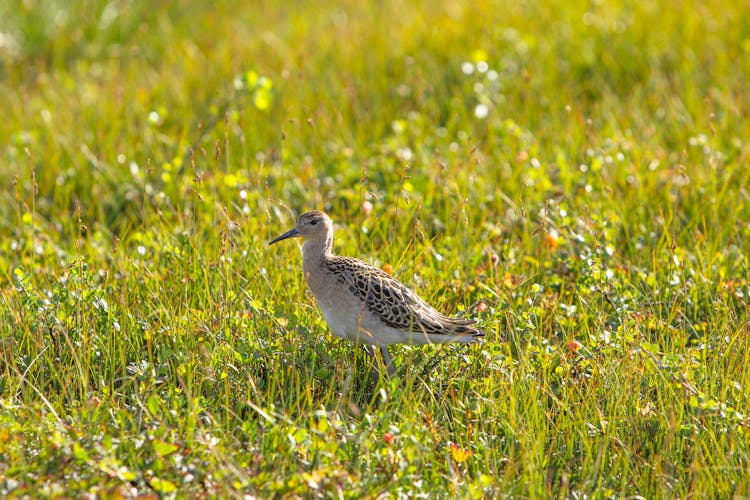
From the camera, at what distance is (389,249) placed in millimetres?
6305

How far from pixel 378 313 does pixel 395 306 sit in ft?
0.34

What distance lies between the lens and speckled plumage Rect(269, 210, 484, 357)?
17.1 feet

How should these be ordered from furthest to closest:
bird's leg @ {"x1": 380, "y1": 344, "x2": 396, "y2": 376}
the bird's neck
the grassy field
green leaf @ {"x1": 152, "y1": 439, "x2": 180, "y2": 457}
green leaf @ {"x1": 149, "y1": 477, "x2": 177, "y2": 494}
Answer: the bird's neck, bird's leg @ {"x1": 380, "y1": 344, "x2": 396, "y2": 376}, the grassy field, green leaf @ {"x1": 152, "y1": 439, "x2": 180, "y2": 457}, green leaf @ {"x1": 149, "y1": 477, "x2": 177, "y2": 494}

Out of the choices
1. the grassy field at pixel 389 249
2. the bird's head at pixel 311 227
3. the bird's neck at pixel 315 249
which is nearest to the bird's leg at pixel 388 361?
the grassy field at pixel 389 249

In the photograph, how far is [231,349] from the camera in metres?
5.15

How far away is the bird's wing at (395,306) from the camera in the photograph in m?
5.22

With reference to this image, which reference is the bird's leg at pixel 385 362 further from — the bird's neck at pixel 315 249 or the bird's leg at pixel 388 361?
the bird's neck at pixel 315 249

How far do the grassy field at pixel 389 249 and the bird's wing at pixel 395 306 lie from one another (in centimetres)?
20

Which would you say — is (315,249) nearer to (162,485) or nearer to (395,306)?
(395,306)

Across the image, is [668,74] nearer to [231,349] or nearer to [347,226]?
[347,226]

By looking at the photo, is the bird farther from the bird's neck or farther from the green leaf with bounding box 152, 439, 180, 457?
the green leaf with bounding box 152, 439, 180, 457

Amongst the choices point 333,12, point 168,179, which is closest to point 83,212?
point 168,179

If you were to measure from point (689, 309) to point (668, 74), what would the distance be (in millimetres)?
4026

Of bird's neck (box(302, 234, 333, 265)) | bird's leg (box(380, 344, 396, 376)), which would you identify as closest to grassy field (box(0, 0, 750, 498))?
bird's leg (box(380, 344, 396, 376))
